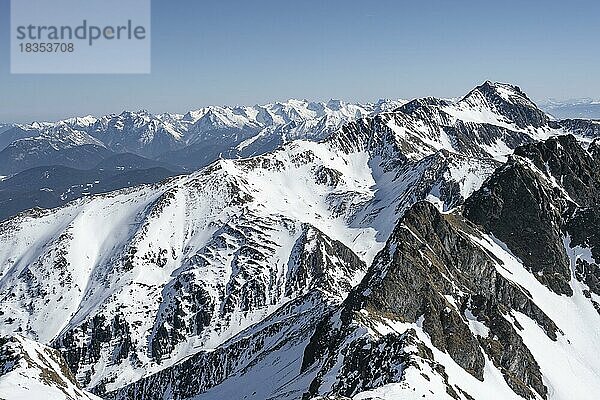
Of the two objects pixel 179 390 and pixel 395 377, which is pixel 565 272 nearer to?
pixel 395 377

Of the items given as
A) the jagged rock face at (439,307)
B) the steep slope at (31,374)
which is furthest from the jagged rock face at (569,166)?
the steep slope at (31,374)

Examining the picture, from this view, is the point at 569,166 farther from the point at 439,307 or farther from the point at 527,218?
the point at 439,307

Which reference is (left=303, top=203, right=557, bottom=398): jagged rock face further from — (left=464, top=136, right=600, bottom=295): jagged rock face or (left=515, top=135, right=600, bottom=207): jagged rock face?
(left=515, top=135, right=600, bottom=207): jagged rock face

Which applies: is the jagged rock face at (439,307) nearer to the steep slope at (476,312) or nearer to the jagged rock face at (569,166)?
the steep slope at (476,312)

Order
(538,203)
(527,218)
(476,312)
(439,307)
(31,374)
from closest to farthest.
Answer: (31,374)
(439,307)
(476,312)
(527,218)
(538,203)

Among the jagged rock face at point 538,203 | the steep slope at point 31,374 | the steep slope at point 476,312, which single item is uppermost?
the jagged rock face at point 538,203

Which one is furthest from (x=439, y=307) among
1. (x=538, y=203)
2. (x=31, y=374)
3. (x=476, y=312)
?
(x=31, y=374)

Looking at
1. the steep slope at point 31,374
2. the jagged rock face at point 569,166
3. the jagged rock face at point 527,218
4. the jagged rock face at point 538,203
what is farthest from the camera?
the jagged rock face at point 569,166
